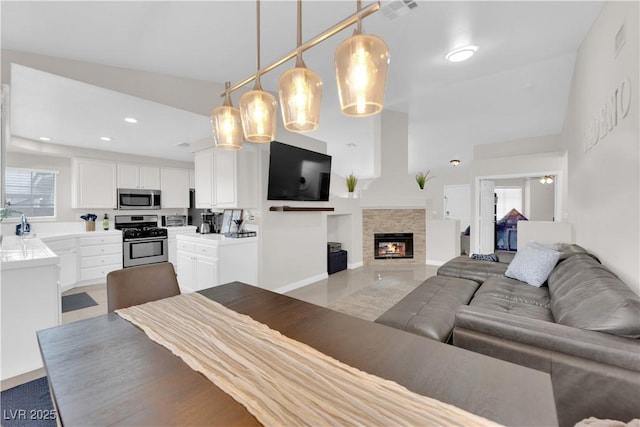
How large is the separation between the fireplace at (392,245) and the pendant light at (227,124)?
467cm

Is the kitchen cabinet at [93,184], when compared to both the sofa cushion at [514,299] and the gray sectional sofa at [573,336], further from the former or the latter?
the sofa cushion at [514,299]

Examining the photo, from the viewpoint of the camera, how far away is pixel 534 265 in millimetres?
2629

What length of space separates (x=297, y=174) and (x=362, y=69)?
3.00 metres

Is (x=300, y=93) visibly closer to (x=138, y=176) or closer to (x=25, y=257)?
(x=25, y=257)

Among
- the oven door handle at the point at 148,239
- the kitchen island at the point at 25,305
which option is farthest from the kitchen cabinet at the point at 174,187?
the kitchen island at the point at 25,305

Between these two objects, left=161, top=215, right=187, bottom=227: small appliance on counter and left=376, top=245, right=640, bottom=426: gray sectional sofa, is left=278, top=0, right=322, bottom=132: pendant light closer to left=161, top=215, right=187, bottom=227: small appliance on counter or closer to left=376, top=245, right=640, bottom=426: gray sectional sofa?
left=376, top=245, right=640, bottom=426: gray sectional sofa

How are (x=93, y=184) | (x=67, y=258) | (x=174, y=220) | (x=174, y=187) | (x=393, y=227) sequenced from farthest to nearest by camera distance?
(x=393, y=227) → (x=174, y=220) → (x=174, y=187) → (x=93, y=184) → (x=67, y=258)

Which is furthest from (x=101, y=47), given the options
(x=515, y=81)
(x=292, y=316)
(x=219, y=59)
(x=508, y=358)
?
(x=515, y=81)

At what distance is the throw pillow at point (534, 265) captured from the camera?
100 inches

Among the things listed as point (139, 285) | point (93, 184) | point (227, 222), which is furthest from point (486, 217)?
point (93, 184)

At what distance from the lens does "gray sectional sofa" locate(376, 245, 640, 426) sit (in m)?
1.14

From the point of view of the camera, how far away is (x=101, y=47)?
2055mm

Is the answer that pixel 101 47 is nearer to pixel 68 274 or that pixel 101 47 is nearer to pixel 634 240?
pixel 68 274

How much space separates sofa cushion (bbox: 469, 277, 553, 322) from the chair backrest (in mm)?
2291
